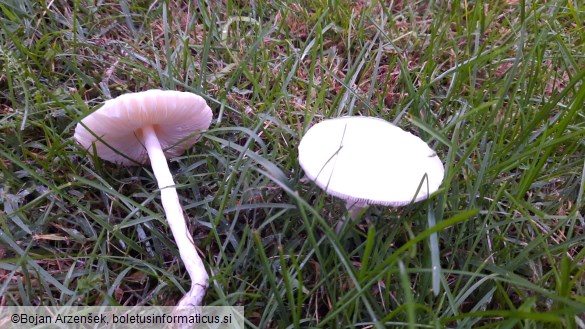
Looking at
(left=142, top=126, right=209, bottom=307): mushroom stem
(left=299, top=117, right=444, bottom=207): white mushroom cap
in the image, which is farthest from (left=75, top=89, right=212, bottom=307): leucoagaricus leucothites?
(left=299, top=117, right=444, bottom=207): white mushroom cap

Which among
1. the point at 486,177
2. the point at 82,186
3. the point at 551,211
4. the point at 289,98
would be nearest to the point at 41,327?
the point at 82,186

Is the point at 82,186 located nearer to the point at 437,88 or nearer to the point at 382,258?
the point at 382,258

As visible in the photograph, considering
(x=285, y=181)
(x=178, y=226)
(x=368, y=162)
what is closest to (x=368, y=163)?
(x=368, y=162)

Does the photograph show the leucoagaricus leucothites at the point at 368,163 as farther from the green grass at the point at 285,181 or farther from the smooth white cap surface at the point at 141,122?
the smooth white cap surface at the point at 141,122

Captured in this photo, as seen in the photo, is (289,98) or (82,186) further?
(289,98)

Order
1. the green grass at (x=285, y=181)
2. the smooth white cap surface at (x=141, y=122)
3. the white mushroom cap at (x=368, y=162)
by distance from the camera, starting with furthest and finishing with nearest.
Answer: the smooth white cap surface at (x=141, y=122) → the green grass at (x=285, y=181) → the white mushroom cap at (x=368, y=162)

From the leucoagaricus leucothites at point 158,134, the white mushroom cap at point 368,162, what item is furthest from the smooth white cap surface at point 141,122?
the white mushroom cap at point 368,162
